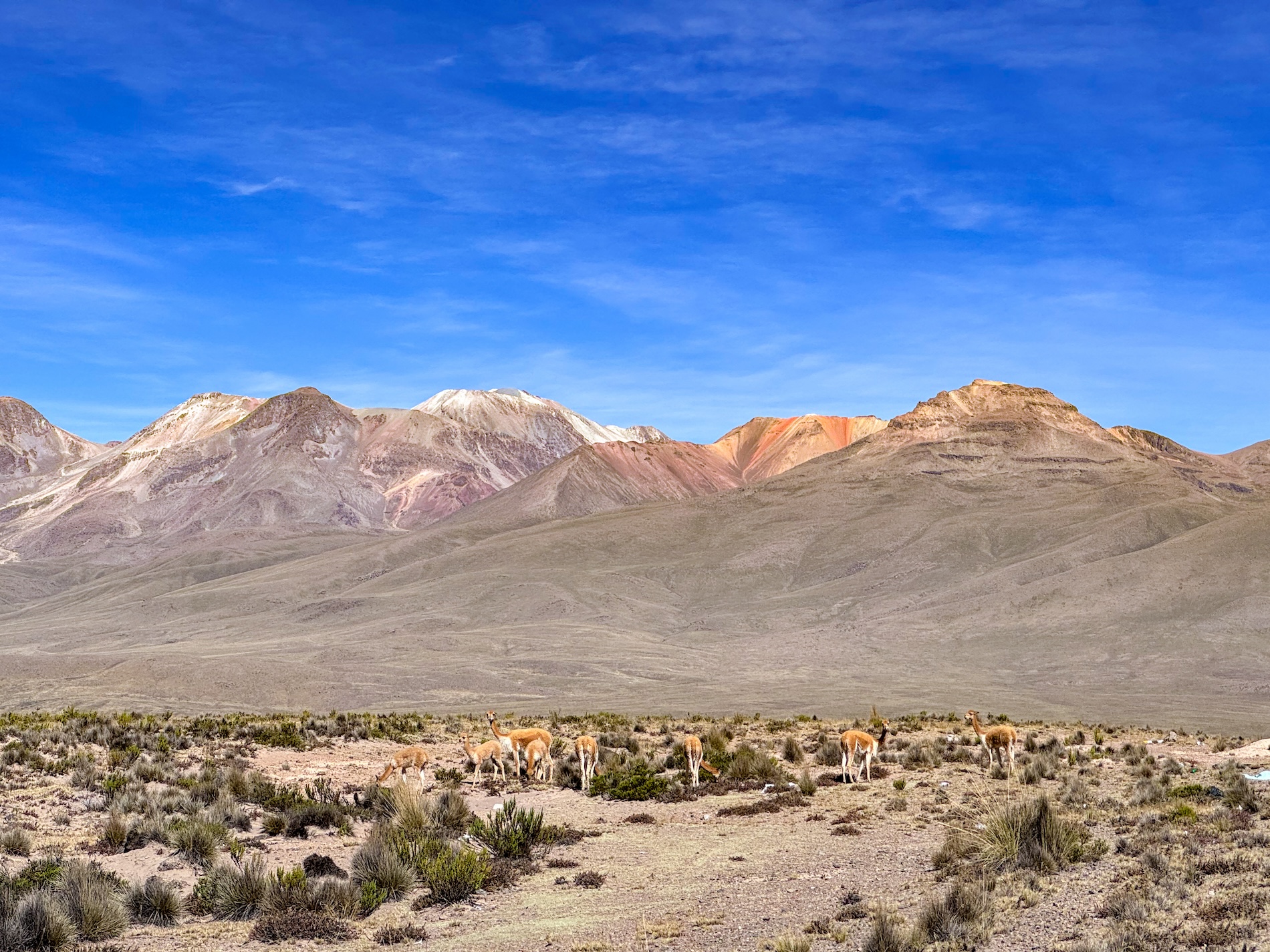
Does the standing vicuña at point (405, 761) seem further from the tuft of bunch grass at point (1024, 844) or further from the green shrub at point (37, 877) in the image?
the tuft of bunch grass at point (1024, 844)

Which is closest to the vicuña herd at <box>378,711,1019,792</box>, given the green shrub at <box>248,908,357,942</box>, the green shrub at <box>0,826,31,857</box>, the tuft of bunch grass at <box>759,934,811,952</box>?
the green shrub at <box>0,826,31,857</box>

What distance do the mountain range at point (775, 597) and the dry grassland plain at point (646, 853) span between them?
31.9m

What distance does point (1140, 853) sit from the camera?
39.9 ft

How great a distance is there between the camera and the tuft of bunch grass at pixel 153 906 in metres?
11.9

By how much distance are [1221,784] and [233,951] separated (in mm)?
15486

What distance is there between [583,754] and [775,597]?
272ft

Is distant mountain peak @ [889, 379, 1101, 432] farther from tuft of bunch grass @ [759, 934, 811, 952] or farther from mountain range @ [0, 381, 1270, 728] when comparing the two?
tuft of bunch grass @ [759, 934, 811, 952]

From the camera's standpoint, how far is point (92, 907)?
11.1 metres

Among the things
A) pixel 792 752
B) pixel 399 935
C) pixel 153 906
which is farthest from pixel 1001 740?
pixel 153 906

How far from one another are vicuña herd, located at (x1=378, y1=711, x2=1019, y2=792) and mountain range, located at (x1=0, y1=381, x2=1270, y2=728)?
99.9 ft

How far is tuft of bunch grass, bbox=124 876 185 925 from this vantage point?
11.9 metres

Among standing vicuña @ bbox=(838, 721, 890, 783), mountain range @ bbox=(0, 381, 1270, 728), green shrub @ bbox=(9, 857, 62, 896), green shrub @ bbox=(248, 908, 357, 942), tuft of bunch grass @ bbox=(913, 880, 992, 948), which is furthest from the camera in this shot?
mountain range @ bbox=(0, 381, 1270, 728)

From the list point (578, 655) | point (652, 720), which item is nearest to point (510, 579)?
point (578, 655)

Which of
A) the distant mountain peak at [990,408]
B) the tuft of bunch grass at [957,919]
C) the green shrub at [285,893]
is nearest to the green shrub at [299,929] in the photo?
the green shrub at [285,893]
